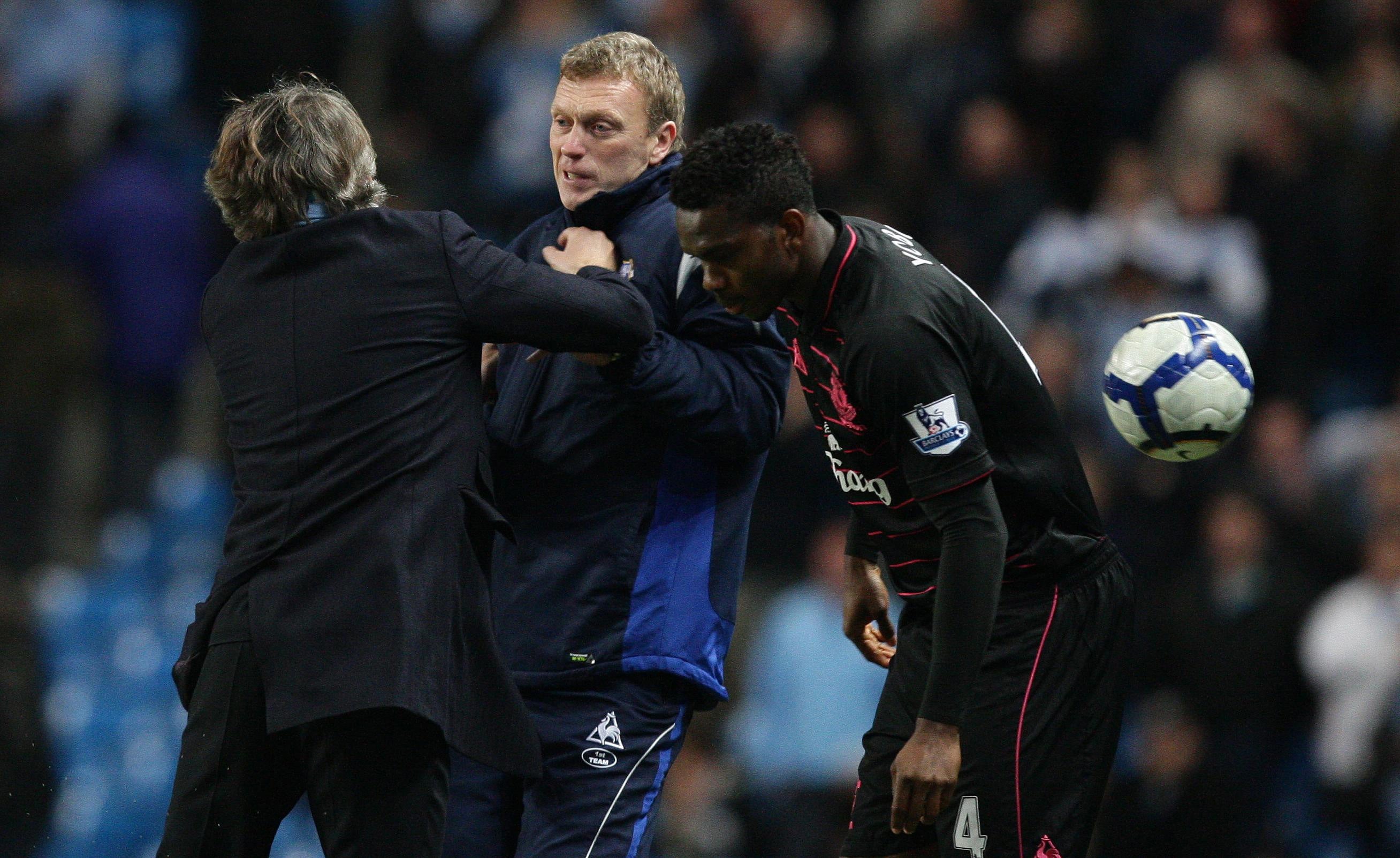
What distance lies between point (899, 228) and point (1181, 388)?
504 cm

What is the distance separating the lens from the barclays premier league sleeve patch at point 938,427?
3904 mm

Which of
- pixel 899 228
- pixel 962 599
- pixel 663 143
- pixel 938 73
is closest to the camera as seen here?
pixel 962 599

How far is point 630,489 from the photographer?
4.41 metres

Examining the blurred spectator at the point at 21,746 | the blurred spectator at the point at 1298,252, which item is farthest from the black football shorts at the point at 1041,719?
the blurred spectator at the point at 21,746

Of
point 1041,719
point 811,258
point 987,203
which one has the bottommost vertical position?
point 1041,719

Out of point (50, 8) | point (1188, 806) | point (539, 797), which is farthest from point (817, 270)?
point (50, 8)

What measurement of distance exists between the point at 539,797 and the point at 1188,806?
14.5 ft

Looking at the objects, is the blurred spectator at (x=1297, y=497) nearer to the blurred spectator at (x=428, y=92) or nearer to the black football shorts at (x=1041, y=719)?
the black football shorts at (x=1041, y=719)

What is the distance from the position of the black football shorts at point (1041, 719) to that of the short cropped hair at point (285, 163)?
1.77 meters

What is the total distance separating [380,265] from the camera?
374cm

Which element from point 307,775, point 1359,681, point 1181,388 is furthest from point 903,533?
point 1359,681

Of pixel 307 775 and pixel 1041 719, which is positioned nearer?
pixel 307 775

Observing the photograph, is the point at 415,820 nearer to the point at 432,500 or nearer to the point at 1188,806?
the point at 432,500

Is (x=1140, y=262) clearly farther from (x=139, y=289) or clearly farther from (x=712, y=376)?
(x=139, y=289)
